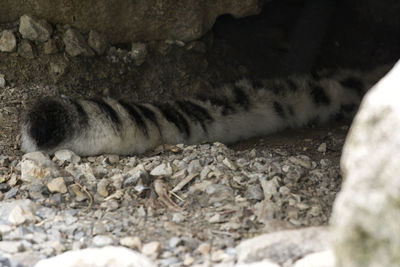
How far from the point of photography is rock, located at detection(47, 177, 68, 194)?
1.83 m

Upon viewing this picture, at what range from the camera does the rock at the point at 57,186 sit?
1831 millimetres

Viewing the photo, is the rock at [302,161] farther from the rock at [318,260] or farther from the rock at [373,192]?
the rock at [373,192]

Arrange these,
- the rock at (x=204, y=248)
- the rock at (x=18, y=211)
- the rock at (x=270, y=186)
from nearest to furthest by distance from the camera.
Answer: the rock at (x=204, y=248) → the rock at (x=18, y=211) → the rock at (x=270, y=186)

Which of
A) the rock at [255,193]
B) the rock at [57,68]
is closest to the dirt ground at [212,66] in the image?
the rock at [57,68]

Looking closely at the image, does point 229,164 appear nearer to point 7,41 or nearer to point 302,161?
point 302,161

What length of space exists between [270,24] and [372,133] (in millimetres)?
2474

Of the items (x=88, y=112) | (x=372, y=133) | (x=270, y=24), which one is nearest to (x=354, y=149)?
(x=372, y=133)

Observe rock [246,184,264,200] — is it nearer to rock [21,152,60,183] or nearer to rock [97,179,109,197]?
rock [97,179,109,197]

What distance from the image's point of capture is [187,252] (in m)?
1.49

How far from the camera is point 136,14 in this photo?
8.87 feet

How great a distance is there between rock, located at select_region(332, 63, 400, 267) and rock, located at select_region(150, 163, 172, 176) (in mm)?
925

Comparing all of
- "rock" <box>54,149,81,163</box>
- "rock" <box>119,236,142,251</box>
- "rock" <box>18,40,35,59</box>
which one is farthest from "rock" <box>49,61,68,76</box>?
"rock" <box>119,236,142,251</box>

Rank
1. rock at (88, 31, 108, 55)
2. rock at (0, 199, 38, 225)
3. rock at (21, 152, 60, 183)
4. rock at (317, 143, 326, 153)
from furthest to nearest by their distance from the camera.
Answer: rock at (88, 31, 108, 55) → rock at (317, 143, 326, 153) → rock at (21, 152, 60, 183) → rock at (0, 199, 38, 225)

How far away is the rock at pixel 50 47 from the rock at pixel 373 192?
1760mm
